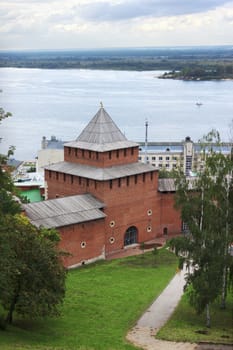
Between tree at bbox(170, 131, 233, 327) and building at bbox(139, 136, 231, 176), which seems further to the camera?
building at bbox(139, 136, 231, 176)

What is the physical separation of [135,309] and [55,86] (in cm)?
13046

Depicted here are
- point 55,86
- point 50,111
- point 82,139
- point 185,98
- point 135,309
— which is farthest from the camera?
point 55,86

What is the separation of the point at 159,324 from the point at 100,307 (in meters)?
1.93

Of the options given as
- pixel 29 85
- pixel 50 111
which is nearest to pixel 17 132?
pixel 50 111

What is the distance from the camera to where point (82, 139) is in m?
25.9

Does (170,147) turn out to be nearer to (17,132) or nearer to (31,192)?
(31,192)

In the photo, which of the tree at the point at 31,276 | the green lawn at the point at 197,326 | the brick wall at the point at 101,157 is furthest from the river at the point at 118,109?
the tree at the point at 31,276

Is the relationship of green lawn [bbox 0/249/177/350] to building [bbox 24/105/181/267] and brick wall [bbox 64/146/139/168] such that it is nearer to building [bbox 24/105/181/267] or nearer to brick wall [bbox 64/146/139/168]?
building [bbox 24/105/181/267]

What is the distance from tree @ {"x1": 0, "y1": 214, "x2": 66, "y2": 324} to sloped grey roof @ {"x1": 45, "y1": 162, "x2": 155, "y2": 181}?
392 inches

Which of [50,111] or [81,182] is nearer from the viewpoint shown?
[81,182]

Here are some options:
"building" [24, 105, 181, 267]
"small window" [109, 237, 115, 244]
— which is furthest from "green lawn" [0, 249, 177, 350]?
"small window" [109, 237, 115, 244]

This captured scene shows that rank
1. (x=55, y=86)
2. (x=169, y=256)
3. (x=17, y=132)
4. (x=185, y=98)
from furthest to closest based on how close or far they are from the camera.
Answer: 1. (x=55, y=86)
2. (x=185, y=98)
3. (x=17, y=132)
4. (x=169, y=256)

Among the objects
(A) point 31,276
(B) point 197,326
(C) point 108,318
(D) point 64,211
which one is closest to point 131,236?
(D) point 64,211

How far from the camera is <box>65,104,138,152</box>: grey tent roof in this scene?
2522 centimetres
